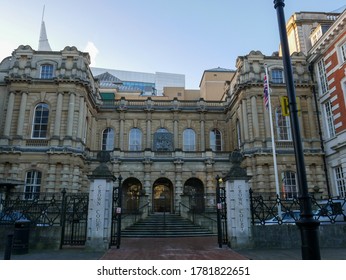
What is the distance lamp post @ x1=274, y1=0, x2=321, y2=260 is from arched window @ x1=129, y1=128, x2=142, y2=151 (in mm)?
28093

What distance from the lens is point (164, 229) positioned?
61.1 feet

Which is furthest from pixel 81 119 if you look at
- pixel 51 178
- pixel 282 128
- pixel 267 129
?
pixel 282 128

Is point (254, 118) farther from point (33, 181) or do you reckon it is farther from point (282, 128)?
point (33, 181)

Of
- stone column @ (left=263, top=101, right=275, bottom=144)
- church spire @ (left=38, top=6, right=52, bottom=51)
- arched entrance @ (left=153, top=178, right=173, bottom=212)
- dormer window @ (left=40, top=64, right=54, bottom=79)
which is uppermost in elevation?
church spire @ (left=38, top=6, right=52, bottom=51)

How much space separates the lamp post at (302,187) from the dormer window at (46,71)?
27.1m

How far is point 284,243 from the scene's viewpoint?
11297mm

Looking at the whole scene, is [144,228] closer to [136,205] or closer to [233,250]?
[136,205]

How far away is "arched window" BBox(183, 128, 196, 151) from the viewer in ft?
111

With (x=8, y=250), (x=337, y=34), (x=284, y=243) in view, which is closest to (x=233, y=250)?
(x=284, y=243)

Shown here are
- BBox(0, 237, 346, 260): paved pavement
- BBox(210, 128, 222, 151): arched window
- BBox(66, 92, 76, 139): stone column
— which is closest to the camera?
BBox(0, 237, 346, 260): paved pavement

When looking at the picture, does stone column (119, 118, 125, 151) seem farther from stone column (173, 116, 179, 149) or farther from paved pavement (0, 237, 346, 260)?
paved pavement (0, 237, 346, 260)

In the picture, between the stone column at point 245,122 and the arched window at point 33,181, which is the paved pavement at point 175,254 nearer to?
the arched window at point 33,181

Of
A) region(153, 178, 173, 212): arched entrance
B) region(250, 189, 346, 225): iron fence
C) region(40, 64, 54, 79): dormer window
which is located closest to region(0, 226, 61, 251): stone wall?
region(250, 189, 346, 225): iron fence

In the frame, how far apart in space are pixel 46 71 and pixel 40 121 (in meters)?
5.31
